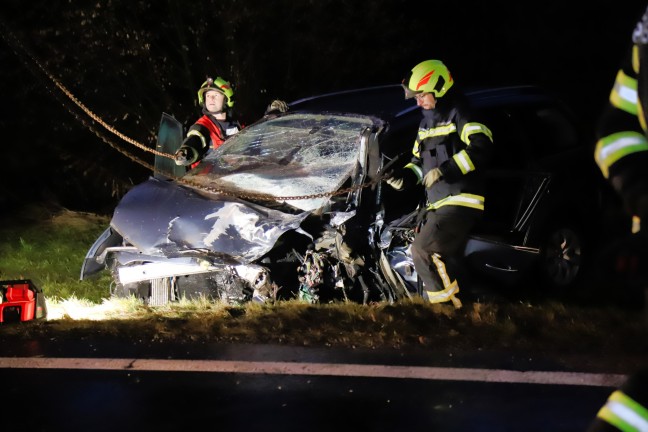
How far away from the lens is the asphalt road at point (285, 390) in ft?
13.5

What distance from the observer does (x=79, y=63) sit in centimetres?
1102

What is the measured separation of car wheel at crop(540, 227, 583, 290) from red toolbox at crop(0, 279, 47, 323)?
3497mm

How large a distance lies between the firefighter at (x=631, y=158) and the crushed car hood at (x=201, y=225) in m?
3.48

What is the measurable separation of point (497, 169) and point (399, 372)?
2362 mm

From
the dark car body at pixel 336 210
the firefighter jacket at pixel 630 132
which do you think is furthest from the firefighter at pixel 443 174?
the firefighter jacket at pixel 630 132

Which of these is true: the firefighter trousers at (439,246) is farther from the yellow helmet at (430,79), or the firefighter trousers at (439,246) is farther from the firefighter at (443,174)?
the yellow helmet at (430,79)

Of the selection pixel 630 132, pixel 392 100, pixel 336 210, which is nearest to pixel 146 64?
pixel 392 100

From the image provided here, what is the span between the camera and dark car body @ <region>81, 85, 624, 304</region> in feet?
20.4

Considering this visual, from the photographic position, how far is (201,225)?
6.30m

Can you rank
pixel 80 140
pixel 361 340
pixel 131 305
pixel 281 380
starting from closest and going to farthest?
pixel 281 380 → pixel 361 340 → pixel 131 305 → pixel 80 140

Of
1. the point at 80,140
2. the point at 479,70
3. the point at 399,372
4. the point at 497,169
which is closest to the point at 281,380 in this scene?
the point at 399,372

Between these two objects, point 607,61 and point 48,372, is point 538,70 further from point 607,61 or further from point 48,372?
point 48,372

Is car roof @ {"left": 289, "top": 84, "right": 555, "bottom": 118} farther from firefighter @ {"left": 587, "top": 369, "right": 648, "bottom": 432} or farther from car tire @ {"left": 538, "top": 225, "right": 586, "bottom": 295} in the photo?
firefighter @ {"left": 587, "top": 369, "right": 648, "bottom": 432}

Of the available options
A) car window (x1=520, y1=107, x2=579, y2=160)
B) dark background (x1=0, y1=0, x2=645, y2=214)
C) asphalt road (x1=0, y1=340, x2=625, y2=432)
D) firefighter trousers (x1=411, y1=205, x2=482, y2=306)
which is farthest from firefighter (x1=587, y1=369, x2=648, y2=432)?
dark background (x1=0, y1=0, x2=645, y2=214)
